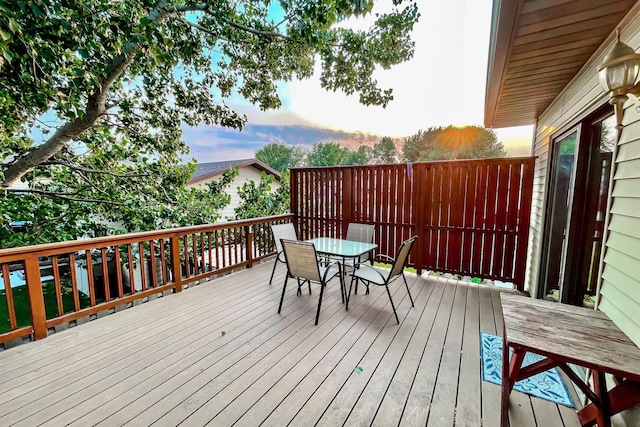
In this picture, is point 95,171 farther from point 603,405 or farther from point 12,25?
point 603,405

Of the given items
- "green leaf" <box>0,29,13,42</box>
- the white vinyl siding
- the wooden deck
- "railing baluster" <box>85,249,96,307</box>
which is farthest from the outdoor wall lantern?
"railing baluster" <box>85,249,96,307</box>

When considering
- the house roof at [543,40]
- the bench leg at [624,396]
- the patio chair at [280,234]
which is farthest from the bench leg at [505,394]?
the patio chair at [280,234]

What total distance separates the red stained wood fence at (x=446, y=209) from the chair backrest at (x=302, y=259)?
221 cm

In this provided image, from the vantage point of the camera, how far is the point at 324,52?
4164 millimetres

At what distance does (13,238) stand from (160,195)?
7.23 feet

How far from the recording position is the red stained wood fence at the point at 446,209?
3.61 meters

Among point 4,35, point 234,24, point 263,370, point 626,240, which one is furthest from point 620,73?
point 234,24

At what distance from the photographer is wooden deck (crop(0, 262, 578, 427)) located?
1534mm

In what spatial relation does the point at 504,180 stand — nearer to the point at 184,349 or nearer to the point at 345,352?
the point at 345,352

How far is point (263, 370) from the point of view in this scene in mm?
1931

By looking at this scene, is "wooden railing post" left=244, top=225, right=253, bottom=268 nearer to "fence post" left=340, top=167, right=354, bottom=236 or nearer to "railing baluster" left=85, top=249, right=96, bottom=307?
"fence post" left=340, top=167, right=354, bottom=236

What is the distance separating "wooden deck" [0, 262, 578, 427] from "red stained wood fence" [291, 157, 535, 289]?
1.08 meters

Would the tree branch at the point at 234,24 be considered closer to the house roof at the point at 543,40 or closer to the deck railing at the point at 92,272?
the deck railing at the point at 92,272

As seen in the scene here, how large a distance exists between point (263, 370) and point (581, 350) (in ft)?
Answer: 6.36
